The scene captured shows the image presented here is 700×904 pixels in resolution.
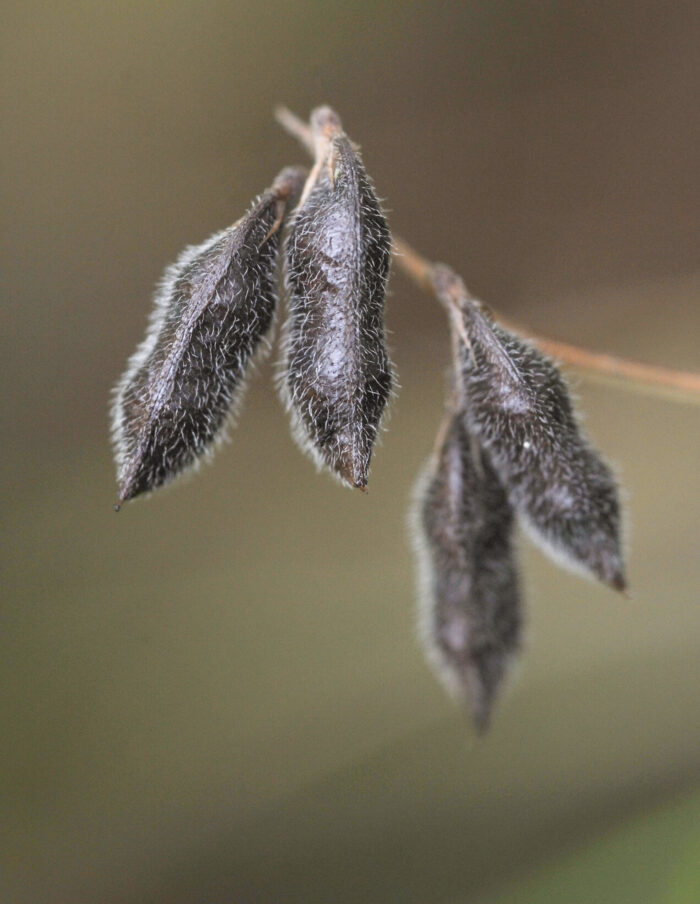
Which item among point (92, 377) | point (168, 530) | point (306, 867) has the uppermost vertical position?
point (92, 377)

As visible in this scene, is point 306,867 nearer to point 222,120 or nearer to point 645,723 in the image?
point 645,723

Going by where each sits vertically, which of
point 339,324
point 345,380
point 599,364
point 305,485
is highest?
point 305,485

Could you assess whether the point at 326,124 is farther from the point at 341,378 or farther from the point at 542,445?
the point at 542,445

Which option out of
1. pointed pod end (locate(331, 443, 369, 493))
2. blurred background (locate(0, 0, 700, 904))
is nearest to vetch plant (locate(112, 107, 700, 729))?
pointed pod end (locate(331, 443, 369, 493))

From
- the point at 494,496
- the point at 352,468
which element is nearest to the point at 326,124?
the point at 352,468

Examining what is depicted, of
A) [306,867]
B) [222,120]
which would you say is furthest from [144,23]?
[306,867]
